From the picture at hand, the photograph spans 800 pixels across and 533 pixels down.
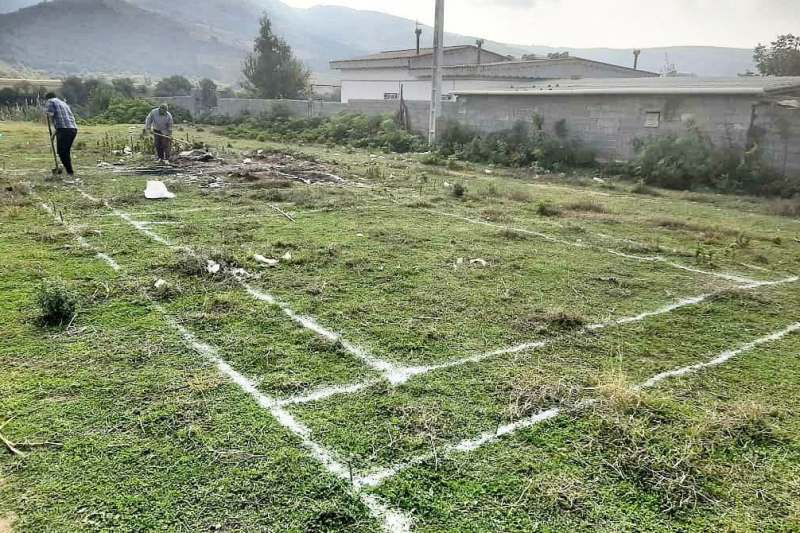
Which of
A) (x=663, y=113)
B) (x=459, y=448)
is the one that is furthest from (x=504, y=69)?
(x=459, y=448)

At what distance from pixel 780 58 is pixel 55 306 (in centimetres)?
3098

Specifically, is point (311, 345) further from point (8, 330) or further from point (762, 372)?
point (762, 372)

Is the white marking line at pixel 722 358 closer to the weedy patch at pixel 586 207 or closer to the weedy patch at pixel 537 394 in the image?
the weedy patch at pixel 537 394

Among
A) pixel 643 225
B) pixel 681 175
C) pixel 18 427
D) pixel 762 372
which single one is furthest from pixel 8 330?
pixel 681 175

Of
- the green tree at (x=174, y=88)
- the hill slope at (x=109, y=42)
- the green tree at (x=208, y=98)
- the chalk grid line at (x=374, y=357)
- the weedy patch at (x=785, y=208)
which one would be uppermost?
the hill slope at (x=109, y=42)

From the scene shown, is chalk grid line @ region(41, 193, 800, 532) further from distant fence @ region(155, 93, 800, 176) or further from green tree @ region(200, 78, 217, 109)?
green tree @ region(200, 78, 217, 109)

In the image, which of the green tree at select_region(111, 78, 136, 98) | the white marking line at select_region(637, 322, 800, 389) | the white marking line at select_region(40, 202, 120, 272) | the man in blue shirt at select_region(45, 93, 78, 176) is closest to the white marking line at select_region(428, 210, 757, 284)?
the white marking line at select_region(637, 322, 800, 389)

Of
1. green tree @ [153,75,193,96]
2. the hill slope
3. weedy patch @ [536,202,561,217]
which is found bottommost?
weedy patch @ [536,202,561,217]

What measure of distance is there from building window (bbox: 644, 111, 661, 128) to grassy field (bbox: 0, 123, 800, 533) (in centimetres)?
780

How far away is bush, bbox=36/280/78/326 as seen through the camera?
405cm

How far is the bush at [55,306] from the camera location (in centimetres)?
405

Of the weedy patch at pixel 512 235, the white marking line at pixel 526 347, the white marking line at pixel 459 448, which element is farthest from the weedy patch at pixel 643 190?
the white marking line at pixel 459 448

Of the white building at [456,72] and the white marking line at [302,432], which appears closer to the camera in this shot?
the white marking line at [302,432]

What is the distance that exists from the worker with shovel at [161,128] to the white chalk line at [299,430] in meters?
9.49
